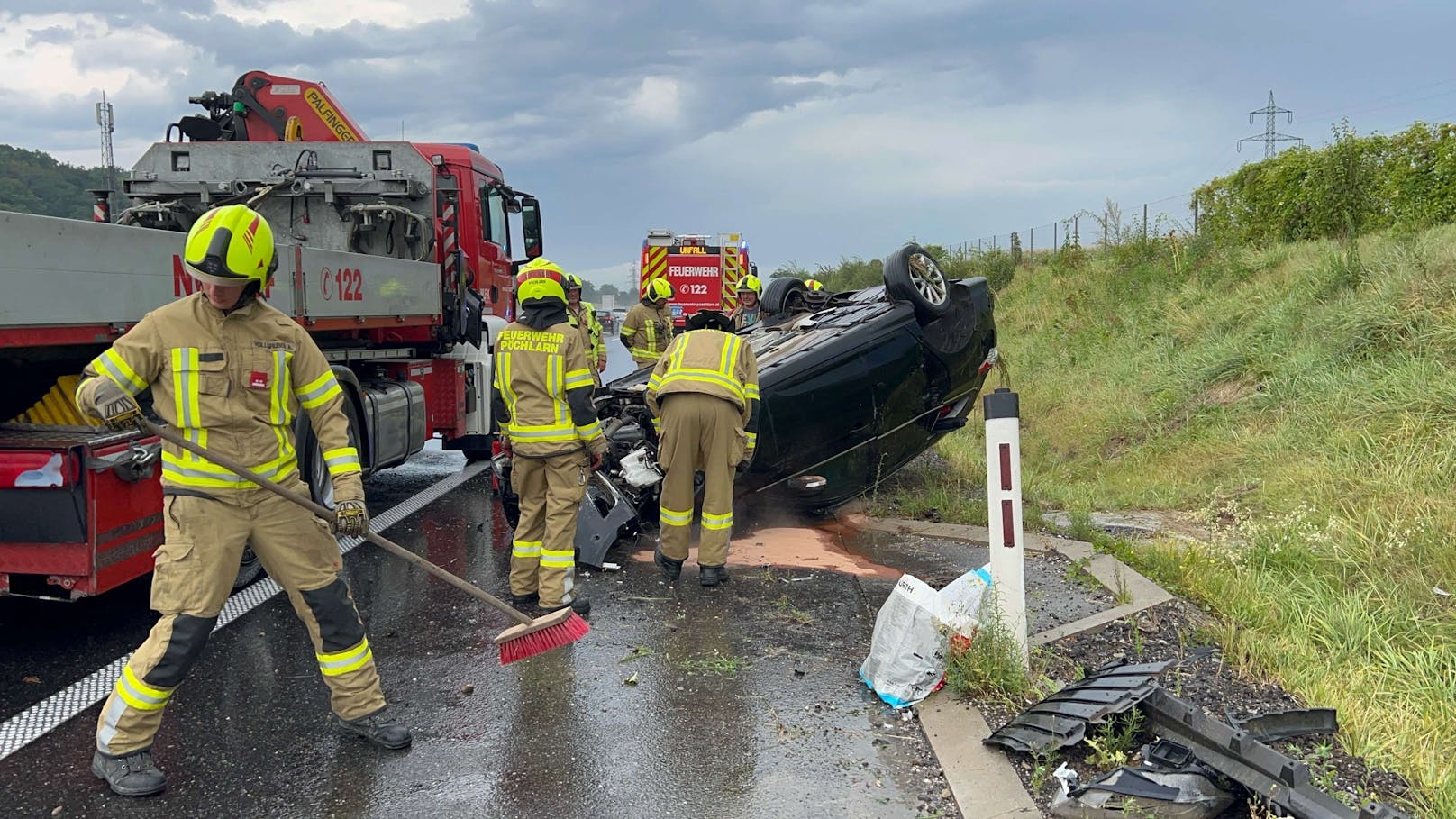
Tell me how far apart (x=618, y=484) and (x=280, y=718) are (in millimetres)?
2639

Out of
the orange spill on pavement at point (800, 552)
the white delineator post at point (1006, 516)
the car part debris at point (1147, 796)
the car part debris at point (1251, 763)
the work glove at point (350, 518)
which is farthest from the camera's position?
the orange spill on pavement at point (800, 552)

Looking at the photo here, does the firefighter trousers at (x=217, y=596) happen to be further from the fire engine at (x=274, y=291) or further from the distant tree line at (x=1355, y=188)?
the distant tree line at (x=1355, y=188)

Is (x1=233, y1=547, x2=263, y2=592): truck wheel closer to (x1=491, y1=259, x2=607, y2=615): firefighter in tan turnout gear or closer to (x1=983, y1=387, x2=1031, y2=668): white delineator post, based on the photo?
(x1=491, y1=259, x2=607, y2=615): firefighter in tan turnout gear

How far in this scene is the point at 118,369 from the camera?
10.5 feet

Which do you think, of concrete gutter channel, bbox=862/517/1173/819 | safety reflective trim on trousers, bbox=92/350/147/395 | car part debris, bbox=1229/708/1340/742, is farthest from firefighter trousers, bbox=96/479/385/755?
car part debris, bbox=1229/708/1340/742

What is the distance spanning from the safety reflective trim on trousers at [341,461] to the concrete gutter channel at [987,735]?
213cm

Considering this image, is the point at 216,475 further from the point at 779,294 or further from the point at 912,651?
the point at 779,294

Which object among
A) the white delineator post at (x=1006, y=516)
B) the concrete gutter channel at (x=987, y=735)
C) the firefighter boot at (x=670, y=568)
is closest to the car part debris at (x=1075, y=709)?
the concrete gutter channel at (x=987, y=735)

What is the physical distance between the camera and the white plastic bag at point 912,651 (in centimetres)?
382

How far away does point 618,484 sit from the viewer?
6.12 meters

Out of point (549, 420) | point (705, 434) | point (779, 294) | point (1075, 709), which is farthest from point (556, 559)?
point (779, 294)

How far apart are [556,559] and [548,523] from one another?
0.19 meters

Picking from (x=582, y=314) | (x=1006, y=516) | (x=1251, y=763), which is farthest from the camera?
(x=582, y=314)

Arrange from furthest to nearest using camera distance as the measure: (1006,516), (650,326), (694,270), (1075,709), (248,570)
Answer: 1. (694,270)
2. (650,326)
3. (248,570)
4. (1006,516)
5. (1075,709)
